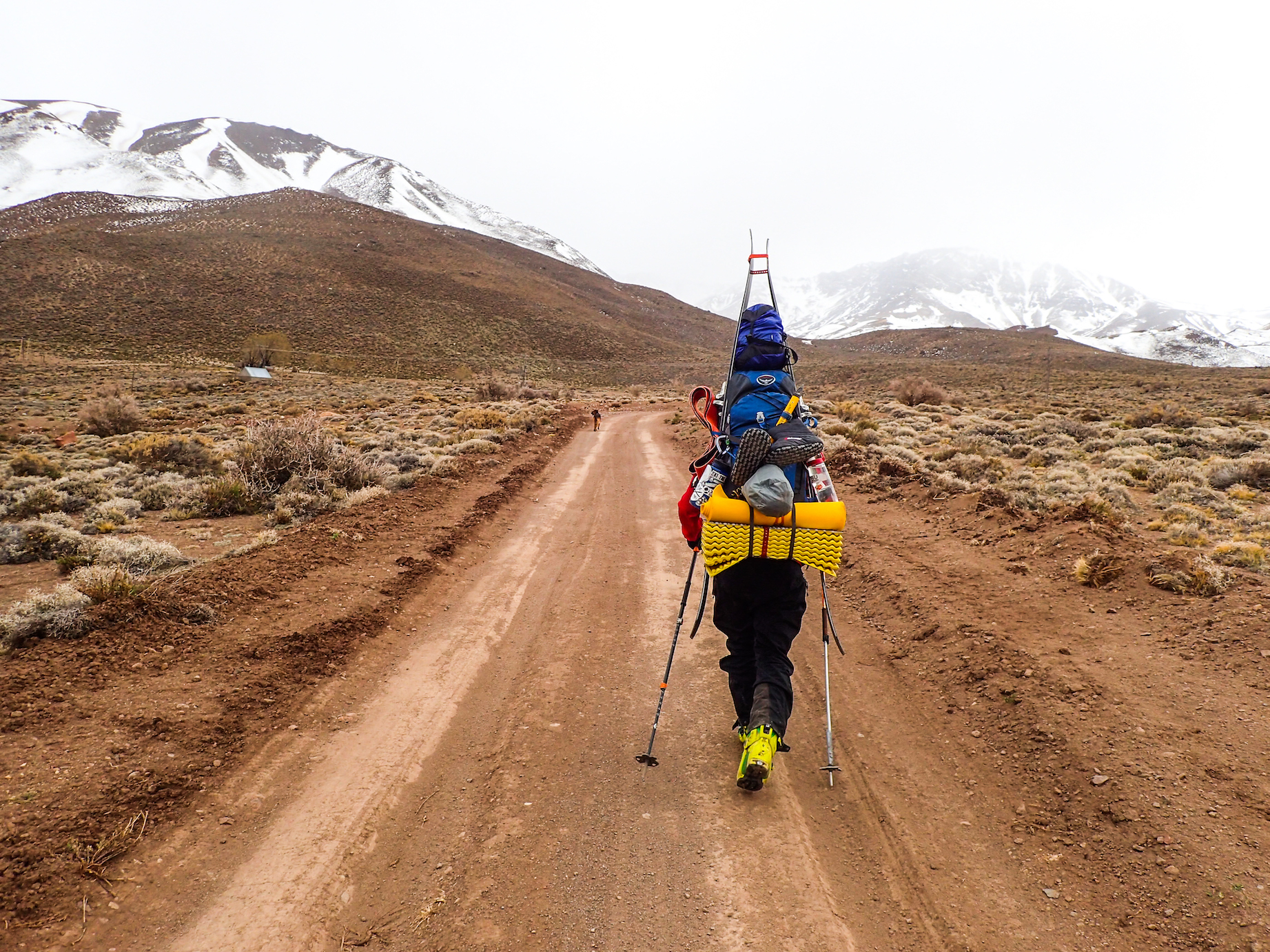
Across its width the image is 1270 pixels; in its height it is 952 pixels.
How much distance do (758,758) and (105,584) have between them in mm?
5692

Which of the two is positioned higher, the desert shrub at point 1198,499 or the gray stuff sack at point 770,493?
the gray stuff sack at point 770,493

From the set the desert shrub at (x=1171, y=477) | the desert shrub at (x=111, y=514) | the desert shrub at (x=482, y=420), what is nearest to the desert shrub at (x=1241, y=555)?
the desert shrub at (x=1171, y=477)

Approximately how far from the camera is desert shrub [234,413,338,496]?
1056 centimetres

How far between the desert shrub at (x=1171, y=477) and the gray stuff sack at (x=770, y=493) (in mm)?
10523

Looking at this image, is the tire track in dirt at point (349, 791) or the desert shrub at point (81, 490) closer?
the tire track in dirt at point (349, 791)

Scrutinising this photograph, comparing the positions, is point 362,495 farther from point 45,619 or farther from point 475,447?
point 475,447

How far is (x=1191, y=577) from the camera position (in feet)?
18.6

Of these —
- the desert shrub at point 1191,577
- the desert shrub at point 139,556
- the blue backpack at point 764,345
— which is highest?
the blue backpack at point 764,345

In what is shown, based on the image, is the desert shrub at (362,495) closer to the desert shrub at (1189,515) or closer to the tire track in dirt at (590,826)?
the tire track in dirt at (590,826)

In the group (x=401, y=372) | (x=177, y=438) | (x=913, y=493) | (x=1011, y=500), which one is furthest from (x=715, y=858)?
(x=401, y=372)

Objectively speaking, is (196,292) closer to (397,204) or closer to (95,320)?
(95,320)

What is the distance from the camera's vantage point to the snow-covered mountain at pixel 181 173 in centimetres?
15250

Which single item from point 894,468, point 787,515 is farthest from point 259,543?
point 894,468

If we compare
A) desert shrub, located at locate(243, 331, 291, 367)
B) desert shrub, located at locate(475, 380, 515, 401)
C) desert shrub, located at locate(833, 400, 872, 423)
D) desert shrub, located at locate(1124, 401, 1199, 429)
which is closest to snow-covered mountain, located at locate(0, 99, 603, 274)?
desert shrub, located at locate(243, 331, 291, 367)
